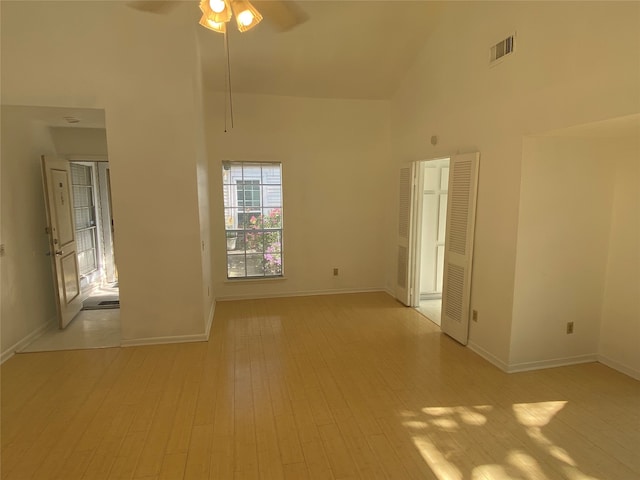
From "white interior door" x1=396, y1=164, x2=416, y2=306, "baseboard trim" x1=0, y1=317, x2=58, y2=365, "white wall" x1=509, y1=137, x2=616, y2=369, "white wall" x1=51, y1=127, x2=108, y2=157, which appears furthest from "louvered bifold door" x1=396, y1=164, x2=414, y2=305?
"baseboard trim" x1=0, y1=317, x2=58, y2=365

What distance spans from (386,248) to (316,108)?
7.83ft

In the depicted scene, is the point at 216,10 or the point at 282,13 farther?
the point at 282,13

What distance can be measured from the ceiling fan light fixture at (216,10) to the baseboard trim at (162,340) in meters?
3.02

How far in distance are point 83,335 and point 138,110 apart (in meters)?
2.59

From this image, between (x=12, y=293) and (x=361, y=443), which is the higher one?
(x=12, y=293)

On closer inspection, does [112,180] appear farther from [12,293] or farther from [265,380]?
[265,380]

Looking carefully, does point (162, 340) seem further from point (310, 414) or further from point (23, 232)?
point (310, 414)

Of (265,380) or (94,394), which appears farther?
(265,380)

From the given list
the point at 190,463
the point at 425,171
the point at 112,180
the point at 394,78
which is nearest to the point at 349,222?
the point at 425,171

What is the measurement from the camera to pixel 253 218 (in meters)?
5.39

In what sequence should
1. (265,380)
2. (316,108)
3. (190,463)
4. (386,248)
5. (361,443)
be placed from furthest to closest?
(386,248)
(316,108)
(265,380)
(361,443)
(190,463)

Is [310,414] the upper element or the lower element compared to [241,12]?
lower

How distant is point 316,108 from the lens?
5.32 metres

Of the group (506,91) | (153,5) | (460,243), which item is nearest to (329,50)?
(153,5)
